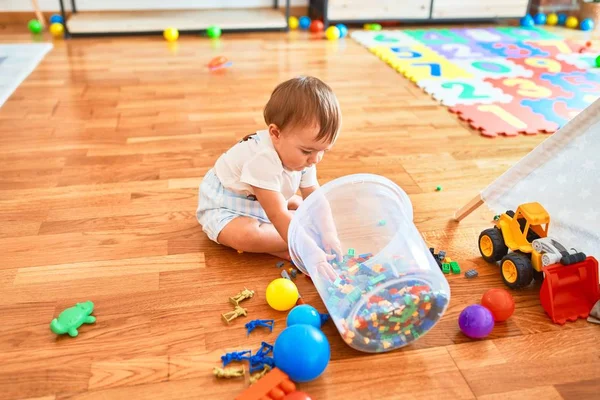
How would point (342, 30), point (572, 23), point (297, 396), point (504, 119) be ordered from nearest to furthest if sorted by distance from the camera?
1. point (297, 396)
2. point (504, 119)
3. point (342, 30)
4. point (572, 23)

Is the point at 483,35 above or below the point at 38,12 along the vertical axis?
below

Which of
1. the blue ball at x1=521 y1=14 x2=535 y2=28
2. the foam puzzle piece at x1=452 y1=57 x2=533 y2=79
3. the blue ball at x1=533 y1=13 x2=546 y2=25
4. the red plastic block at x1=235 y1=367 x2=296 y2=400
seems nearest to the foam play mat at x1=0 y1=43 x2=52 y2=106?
the red plastic block at x1=235 y1=367 x2=296 y2=400

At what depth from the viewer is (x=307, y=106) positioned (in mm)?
1058

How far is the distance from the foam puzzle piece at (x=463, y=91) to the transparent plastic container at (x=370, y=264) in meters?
1.21

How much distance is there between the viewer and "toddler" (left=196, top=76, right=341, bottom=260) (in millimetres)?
1070

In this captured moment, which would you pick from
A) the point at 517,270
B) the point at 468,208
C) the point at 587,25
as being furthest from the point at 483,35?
the point at 517,270

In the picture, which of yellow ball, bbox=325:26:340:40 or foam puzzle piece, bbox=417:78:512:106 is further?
yellow ball, bbox=325:26:340:40

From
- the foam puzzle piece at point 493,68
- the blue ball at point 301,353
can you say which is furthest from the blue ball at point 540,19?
the blue ball at point 301,353

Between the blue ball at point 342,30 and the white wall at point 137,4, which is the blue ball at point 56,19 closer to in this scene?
the white wall at point 137,4

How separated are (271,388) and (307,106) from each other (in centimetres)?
51

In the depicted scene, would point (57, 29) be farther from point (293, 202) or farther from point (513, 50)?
point (513, 50)

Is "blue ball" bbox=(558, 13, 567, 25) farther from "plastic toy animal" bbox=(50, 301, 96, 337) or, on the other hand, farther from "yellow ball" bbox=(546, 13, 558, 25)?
"plastic toy animal" bbox=(50, 301, 96, 337)

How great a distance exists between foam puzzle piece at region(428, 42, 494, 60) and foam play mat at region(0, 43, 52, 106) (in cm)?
200

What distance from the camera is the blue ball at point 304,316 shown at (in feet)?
3.34
